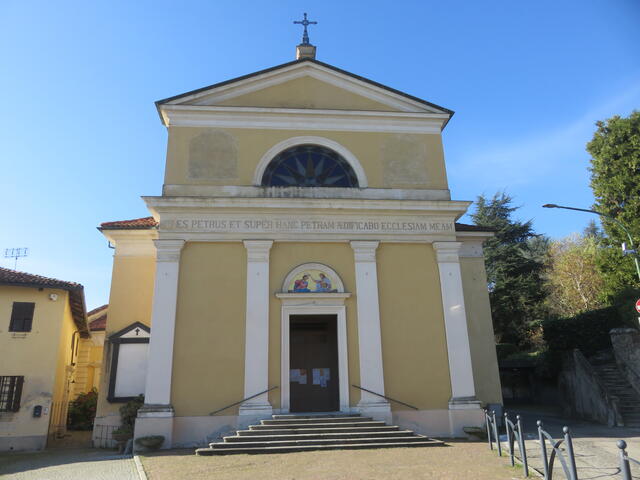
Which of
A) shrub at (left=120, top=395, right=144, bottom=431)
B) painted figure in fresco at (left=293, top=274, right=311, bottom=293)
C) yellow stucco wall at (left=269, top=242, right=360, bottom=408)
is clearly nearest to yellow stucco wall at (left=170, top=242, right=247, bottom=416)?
yellow stucco wall at (left=269, top=242, right=360, bottom=408)

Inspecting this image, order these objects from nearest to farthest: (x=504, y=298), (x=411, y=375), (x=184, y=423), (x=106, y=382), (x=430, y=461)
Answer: (x=430, y=461) → (x=184, y=423) → (x=411, y=375) → (x=106, y=382) → (x=504, y=298)

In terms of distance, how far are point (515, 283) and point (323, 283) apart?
20.2m

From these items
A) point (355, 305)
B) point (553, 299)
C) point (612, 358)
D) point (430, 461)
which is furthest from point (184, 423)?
point (553, 299)

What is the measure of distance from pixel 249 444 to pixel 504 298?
76.1 feet

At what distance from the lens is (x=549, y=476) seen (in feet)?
23.9

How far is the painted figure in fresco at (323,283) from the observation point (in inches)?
568

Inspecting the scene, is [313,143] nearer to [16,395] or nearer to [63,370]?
[16,395]

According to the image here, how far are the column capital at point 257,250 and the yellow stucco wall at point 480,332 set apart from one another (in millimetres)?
6931

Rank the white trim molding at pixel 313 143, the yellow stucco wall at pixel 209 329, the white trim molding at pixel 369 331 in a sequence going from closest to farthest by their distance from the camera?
the yellow stucco wall at pixel 209 329, the white trim molding at pixel 369 331, the white trim molding at pixel 313 143

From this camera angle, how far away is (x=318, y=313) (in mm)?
14203

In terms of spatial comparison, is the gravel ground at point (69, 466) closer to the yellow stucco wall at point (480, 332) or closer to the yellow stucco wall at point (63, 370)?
the yellow stucco wall at point (63, 370)

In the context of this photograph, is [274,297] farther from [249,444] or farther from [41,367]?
[41,367]

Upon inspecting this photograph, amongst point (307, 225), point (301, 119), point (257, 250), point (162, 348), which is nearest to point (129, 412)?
point (162, 348)

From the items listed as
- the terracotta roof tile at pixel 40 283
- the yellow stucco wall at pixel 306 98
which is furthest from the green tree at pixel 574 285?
the terracotta roof tile at pixel 40 283
